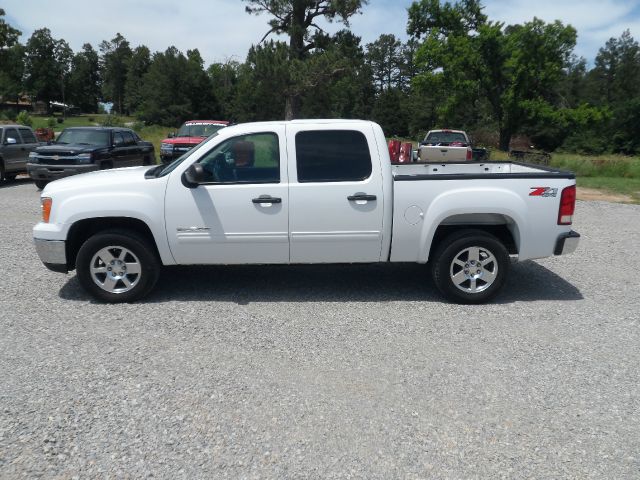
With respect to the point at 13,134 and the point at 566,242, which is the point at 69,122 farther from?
the point at 566,242

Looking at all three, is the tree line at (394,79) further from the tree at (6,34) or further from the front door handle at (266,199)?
the front door handle at (266,199)

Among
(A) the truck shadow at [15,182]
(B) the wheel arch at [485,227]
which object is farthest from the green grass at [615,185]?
(A) the truck shadow at [15,182]

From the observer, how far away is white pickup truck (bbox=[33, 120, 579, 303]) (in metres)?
5.66

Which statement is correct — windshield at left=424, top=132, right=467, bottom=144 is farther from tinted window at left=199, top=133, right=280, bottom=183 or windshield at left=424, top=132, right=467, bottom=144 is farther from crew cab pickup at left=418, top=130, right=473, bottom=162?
tinted window at left=199, top=133, right=280, bottom=183

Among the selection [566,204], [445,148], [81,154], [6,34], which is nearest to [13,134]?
[81,154]

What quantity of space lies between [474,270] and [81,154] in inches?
469

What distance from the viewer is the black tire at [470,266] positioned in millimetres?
5844

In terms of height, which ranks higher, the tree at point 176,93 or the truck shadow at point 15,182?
the tree at point 176,93

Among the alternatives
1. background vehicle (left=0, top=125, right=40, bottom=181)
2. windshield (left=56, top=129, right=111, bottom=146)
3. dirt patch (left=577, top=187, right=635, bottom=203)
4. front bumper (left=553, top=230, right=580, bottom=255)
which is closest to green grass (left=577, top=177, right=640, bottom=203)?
dirt patch (left=577, top=187, right=635, bottom=203)

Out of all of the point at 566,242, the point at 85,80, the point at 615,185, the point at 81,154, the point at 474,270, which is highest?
the point at 85,80

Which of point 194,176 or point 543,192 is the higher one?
point 194,176

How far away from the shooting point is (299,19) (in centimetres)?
3256

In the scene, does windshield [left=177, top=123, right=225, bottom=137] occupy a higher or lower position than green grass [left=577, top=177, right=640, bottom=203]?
higher

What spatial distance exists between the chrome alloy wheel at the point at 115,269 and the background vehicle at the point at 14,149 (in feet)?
41.1
